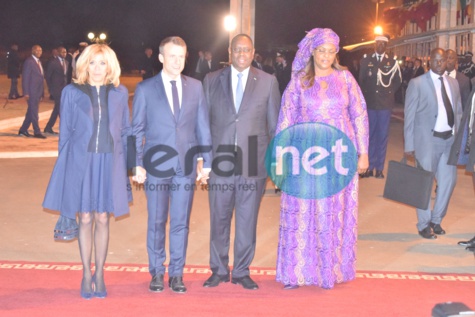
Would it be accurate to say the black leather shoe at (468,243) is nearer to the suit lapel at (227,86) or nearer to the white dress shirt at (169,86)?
the suit lapel at (227,86)

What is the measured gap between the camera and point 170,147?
604 centimetres

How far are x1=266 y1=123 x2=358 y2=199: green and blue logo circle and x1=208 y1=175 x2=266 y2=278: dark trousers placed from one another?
0.92 feet

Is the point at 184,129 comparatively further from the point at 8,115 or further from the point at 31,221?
the point at 8,115

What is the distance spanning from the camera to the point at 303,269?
6.27 meters

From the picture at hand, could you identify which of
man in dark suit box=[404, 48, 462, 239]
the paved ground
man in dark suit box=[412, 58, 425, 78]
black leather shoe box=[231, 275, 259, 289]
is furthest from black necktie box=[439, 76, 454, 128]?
man in dark suit box=[412, 58, 425, 78]

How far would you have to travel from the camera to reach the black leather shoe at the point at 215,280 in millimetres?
6324

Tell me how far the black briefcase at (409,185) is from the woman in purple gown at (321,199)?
63.1 inches

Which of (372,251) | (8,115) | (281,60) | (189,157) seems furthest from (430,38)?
(189,157)

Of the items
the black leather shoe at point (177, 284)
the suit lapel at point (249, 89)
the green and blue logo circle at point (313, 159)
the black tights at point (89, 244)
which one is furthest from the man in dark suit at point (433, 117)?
the black tights at point (89, 244)

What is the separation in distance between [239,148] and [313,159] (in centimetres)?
57

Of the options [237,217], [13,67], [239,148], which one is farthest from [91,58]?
[13,67]

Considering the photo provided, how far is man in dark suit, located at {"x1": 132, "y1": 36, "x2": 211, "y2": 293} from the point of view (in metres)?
6.04

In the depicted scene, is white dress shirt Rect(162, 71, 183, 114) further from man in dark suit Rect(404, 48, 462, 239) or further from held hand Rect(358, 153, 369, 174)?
man in dark suit Rect(404, 48, 462, 239)

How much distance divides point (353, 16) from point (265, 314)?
53941mm
